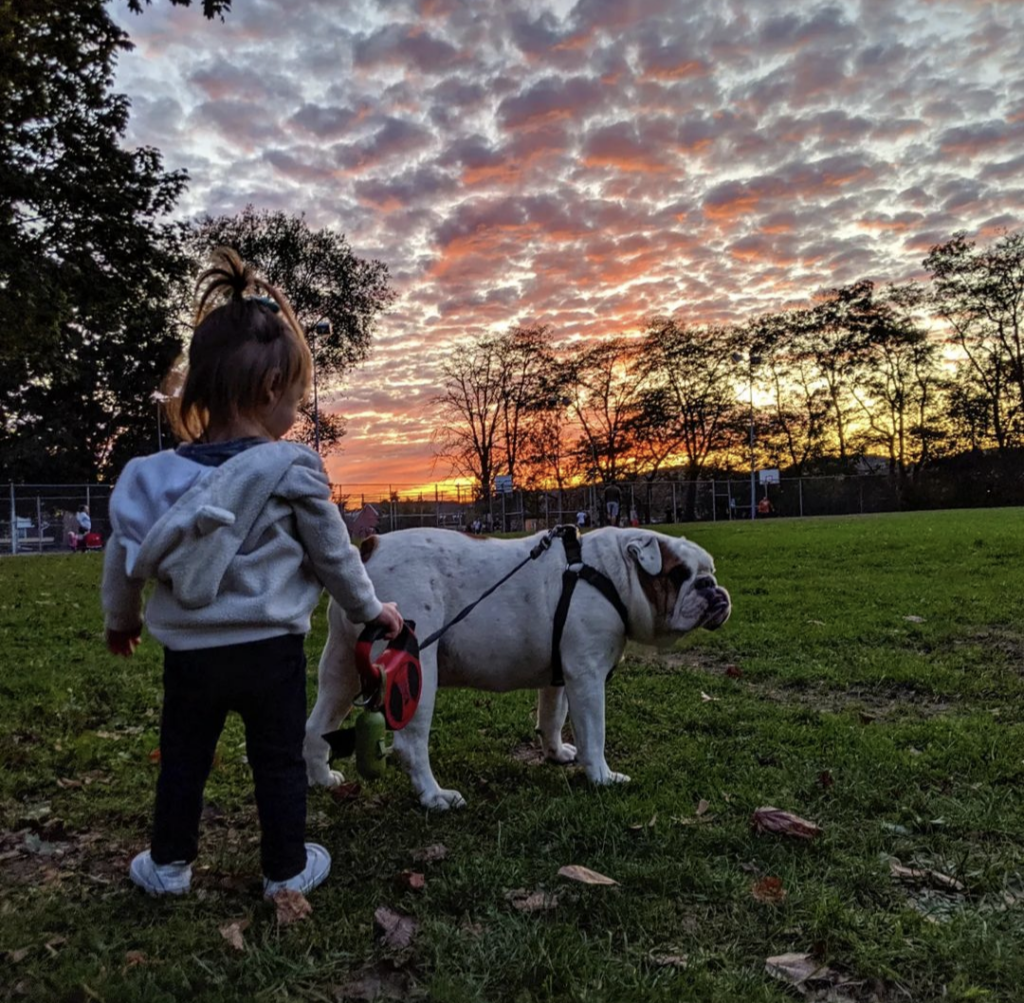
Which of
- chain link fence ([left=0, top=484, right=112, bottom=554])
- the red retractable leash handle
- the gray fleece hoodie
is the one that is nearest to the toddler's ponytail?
the gray fleece hoodie

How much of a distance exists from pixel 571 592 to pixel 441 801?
118 cm

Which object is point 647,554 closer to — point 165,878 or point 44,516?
point 165,878

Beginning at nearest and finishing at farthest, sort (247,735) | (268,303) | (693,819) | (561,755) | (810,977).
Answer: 1. (810,977)
2. (247,735)
3. (268,303)
4. (693,819)
5. (561,755)

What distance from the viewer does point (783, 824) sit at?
337cm

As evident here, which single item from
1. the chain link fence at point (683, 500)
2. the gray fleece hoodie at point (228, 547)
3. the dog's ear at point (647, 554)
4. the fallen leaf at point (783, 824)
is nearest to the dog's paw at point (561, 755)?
the dog's ear at point (647, 554)

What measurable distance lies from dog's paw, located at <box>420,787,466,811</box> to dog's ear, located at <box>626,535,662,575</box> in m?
1.47

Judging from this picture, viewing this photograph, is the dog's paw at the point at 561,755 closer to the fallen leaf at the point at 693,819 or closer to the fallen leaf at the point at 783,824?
the fallen leaf at the point at 693,819

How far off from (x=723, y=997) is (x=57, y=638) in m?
8.29

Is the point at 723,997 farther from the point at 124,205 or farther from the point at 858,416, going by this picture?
the point at 858,416

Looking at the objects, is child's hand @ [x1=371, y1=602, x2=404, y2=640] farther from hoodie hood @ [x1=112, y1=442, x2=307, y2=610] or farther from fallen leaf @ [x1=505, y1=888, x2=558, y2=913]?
fallen leaf @ [x1=505, y1=888, x2=558, y2=913]

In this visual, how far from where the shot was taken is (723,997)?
2.20 meters

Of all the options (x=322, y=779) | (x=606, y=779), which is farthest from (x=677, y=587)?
(x=322, y=779)

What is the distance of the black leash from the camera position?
3.90 m

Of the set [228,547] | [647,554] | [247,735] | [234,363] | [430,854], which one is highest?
[234,363]
